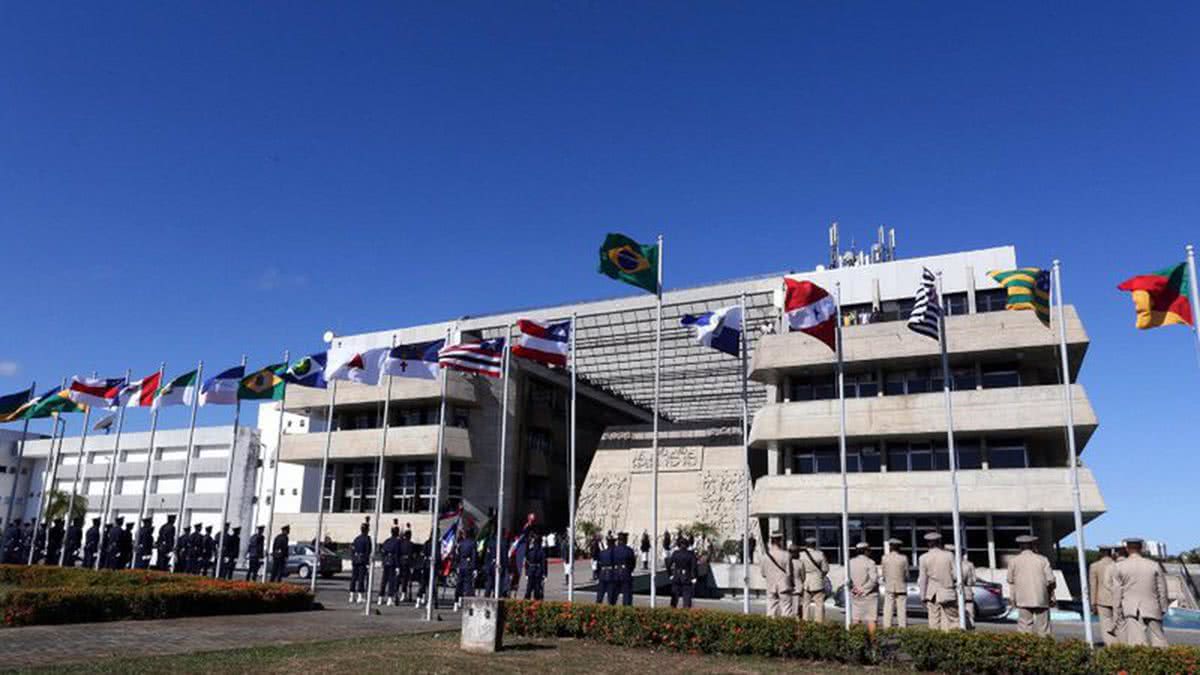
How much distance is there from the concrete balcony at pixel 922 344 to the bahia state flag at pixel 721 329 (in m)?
13.7

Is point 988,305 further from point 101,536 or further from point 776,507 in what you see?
point 101,536

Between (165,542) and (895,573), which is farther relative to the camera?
(165,542)

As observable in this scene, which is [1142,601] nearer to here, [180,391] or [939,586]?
[939,586]

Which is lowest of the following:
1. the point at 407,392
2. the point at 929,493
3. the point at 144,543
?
the point at 144,543

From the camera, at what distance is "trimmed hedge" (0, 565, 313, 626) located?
51.5 feet

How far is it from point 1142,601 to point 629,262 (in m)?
11.6

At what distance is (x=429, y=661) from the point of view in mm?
12109

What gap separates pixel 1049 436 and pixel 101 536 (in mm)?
34069

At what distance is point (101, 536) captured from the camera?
29.6 metres

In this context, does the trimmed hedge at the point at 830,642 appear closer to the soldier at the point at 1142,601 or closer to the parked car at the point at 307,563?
the soldier at the point at 1142,601

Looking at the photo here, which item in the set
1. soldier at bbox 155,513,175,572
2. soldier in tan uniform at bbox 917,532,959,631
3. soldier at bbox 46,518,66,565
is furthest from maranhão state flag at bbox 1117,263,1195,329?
soldier at bbox 46,518,66,565

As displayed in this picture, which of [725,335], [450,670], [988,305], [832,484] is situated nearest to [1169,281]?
[725,335]

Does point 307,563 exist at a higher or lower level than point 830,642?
higher

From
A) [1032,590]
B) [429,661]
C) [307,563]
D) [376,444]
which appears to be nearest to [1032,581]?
[1032,590]
